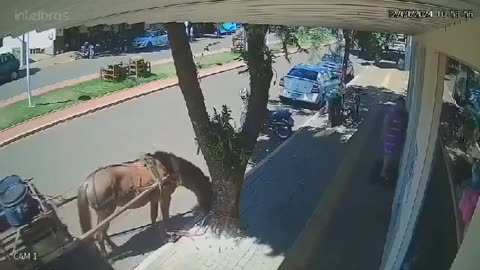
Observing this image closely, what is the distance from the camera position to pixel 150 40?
2355 cm

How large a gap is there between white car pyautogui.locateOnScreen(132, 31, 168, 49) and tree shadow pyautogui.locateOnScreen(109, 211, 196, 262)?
15.3 meters

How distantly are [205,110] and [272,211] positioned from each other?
2.21 meters

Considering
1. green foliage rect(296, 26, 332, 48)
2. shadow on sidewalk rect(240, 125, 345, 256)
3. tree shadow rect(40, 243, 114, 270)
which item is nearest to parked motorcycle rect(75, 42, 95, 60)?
green foliage rect(296, 26, 332, 48)

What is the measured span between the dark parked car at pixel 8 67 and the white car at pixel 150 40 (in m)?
6.44

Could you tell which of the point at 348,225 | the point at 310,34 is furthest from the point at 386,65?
the point at 348,225

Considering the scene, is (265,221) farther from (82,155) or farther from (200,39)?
(200,39)

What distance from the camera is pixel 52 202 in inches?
282

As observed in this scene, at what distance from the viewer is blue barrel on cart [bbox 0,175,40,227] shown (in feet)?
20.7

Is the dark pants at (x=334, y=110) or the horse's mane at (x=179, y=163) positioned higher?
the horse's mane at (x=179, y=163)

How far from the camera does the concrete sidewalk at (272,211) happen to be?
24.0 feet

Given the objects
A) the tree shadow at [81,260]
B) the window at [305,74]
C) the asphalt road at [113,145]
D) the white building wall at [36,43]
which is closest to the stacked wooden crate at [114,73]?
the white building wall at [36,43]

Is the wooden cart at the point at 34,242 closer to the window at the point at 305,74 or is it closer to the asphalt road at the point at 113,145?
the asphalt road at the point at 113,145

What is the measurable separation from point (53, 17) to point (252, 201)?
7.00 metres

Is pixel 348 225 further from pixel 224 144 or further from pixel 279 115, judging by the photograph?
pixel 279 115
